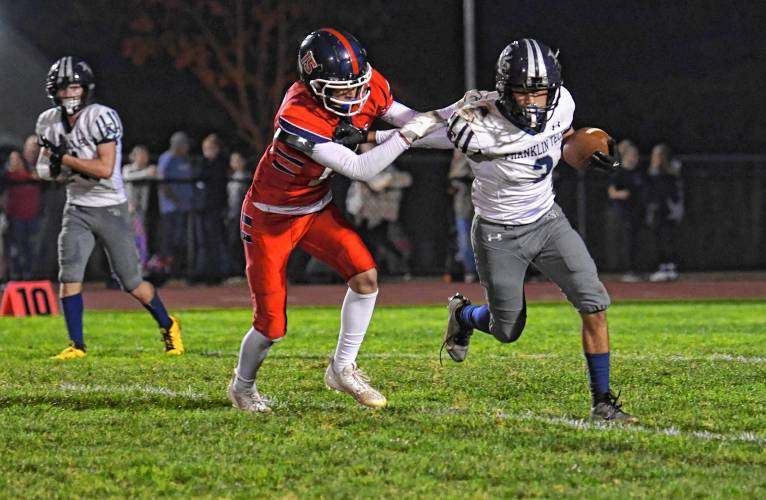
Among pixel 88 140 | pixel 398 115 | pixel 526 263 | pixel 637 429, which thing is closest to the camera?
pixel 637 429

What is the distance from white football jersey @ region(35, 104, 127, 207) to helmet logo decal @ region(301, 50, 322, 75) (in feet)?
10.1

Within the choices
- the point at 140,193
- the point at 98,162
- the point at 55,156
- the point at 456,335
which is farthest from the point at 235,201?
the point at 456,335

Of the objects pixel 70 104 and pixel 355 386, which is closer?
pixel 355 386

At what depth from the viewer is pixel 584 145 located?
639 centimetres

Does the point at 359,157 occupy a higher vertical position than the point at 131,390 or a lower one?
higher

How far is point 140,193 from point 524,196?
1140 cm

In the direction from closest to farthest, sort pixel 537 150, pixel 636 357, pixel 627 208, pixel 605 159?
pixel 605 159
pixel 537 150
pixel 636 357
pixel 627 208

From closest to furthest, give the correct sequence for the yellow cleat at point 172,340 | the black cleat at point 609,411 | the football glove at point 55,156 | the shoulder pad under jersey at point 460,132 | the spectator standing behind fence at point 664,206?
the black cleat at point 609,411, the shoulder pad under jersey at point 460,132, the football glove at point 55,156, the yellow cleat at point 172,340, the spectator standing behind fence at point 664,206

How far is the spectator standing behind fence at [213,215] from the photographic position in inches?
681

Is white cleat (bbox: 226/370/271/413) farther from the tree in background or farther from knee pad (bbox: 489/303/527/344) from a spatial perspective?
the tree in background

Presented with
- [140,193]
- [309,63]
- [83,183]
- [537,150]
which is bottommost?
[140,193]

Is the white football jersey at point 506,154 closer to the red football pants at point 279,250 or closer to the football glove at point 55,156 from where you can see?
the red football pants at point 279,250

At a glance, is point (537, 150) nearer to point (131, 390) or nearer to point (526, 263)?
point (526, 263)

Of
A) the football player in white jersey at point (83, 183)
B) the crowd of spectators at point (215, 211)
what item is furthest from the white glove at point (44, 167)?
the crowd of spectators at point (215, 211)
